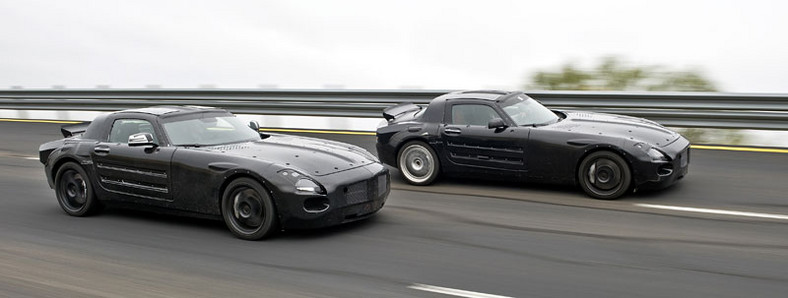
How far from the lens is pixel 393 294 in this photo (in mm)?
6457

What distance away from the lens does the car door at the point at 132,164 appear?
8680mm

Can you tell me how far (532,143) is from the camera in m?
10.2

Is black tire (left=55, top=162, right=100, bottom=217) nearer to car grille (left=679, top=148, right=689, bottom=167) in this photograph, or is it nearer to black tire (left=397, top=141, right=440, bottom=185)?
black tire (left=397, top=141, right=440, bottom=185)

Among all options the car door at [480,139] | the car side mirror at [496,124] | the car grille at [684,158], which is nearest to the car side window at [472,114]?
the car door at [480,139]

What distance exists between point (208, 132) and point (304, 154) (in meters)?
1.15

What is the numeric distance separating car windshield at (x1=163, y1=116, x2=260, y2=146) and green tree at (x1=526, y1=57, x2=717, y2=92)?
8679 mm

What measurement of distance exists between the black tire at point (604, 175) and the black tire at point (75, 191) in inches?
210

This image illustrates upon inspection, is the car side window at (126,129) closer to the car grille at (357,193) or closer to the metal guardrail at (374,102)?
the car grille at (357,193)

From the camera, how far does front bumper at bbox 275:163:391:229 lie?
7.93 m

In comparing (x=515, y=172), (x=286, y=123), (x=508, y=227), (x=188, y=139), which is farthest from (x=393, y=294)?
(x=286, y=123)

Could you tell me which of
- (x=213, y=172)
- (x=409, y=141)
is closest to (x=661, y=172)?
(x=409, y=141)

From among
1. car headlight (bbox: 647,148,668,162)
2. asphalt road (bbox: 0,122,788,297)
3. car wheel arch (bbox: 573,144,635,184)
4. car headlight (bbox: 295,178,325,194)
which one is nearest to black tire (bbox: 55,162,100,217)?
asphalt road (bbox: 0,122,788,297)

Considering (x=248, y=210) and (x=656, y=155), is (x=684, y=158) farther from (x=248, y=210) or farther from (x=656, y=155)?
(x=248, y=210)

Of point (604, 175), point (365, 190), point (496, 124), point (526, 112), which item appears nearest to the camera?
point (365, 190)
